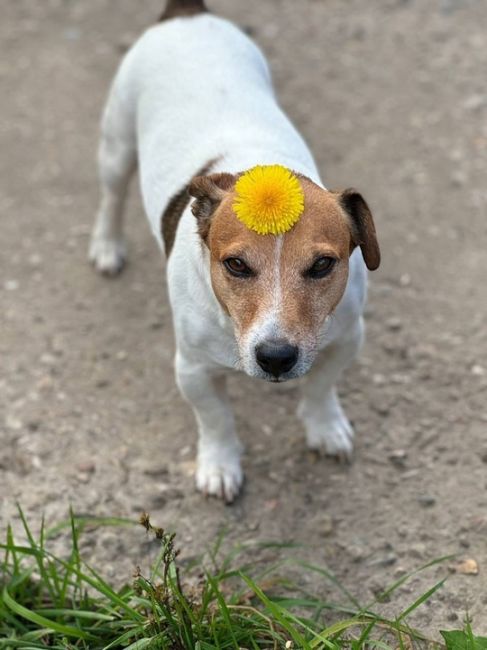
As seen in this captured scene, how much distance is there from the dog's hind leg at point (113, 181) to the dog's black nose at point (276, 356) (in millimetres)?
2373

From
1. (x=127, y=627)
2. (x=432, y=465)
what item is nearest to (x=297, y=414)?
(x=432, y=465)

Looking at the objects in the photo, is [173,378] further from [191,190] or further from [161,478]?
[191,190]

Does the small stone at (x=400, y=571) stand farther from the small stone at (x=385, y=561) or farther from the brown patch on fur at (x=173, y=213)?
the brown patch on fur at (x=173, y=213)

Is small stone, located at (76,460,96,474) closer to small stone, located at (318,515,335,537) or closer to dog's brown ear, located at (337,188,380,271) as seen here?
small stone, located at (318,515,335,537)

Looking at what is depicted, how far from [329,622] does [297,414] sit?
4.30 feet

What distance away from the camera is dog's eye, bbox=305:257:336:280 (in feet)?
11.7

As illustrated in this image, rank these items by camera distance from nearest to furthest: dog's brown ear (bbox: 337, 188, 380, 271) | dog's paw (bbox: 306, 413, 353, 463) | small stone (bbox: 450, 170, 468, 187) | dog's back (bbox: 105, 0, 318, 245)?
1. dog's brown ear (bbox: 337, 188, 380, 271)
2. dog's back (bbox: 105, 0, 318, 245)
3. dog's paw (bbox: 306, 413, 353, 463)
4. small stone (bbox: 450, 170, 468, 187)

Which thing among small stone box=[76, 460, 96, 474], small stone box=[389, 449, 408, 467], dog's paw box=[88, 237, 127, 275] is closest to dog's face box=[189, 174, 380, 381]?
small stone box=[389, 449, 408, 467]

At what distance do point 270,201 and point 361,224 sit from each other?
485mm

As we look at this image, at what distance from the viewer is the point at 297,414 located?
515cm

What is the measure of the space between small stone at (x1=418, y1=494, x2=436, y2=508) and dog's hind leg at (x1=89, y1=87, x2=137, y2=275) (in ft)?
8.37

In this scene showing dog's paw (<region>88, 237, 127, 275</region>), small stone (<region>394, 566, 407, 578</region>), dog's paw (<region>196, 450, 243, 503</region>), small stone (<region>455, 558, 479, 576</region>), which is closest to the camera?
small stone (<region>455, 558, 479, 576</region>)

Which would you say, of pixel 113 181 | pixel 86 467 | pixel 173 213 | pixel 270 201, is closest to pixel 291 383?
pixel 86 467

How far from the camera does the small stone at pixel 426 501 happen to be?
4688 mm
